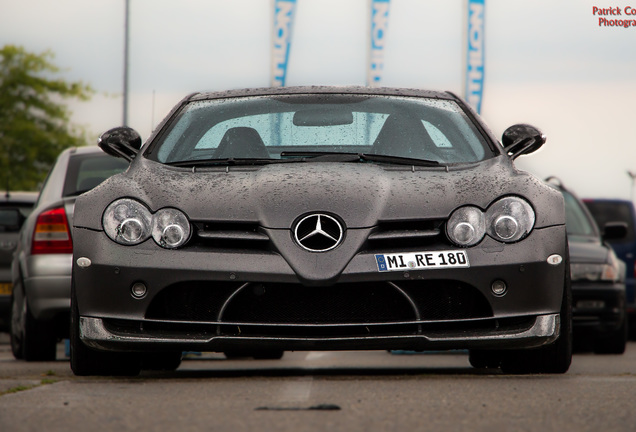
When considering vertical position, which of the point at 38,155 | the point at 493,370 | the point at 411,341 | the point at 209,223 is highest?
the point at 209,223

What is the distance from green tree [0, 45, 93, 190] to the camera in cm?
7200

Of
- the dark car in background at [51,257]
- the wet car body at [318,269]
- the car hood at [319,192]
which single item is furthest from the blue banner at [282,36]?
the wet car body at [318,269]

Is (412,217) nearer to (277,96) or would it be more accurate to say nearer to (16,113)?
(277,96)

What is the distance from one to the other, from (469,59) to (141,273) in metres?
20.7

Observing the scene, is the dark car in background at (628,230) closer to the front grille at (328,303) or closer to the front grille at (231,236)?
the front grille at (328,303)

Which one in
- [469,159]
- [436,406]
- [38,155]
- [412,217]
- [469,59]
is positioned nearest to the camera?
[436,406]

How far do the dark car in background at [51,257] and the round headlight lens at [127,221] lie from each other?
289 cm

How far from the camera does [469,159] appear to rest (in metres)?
7.19

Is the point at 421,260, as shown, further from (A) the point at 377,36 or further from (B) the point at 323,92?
(A) the point at 377,36

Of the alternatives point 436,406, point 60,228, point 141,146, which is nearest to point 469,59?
point 60,228

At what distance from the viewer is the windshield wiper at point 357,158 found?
22.6ft

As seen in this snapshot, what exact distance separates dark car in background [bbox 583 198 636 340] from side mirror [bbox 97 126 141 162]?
1334cm

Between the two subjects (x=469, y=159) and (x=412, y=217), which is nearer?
(x=412, y=217)

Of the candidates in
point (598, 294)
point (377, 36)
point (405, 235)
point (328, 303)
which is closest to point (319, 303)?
point (328, 303)
